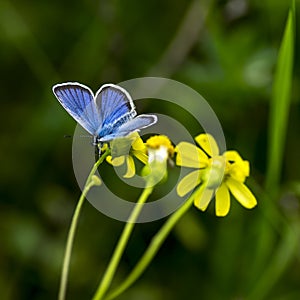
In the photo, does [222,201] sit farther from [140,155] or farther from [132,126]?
[132,126]

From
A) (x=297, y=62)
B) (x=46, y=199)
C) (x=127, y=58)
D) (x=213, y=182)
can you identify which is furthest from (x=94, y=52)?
(x=213, y=182)

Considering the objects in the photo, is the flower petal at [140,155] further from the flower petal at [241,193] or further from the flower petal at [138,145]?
the flower petal at [241,193]

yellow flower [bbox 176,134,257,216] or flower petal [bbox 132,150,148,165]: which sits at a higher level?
yellow flower [bbox 176,134,257,216]

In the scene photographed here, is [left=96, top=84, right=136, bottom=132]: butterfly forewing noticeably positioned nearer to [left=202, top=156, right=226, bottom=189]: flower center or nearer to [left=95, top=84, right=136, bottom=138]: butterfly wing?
[left=95, top=84, right=136, bottom=138]: butterfly wing

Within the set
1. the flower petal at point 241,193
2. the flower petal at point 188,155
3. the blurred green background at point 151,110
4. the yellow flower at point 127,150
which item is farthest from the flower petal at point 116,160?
the blurred green background at point 151,110

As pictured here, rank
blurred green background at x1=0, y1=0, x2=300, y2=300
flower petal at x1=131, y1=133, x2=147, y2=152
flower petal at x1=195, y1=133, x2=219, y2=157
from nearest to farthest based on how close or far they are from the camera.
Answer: flower petal at x1=131, y1=133, x2=147, y2=152
flower petal at x1=195, y1=133, x2=219, y2=157
blurred green background at x1=0, y1=0, x2=300, y2=300

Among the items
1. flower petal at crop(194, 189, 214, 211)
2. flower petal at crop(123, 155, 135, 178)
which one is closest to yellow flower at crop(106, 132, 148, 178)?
flower petal at crop(123, 155, 135, 178)

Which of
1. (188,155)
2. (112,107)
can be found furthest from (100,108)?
(188,155)
